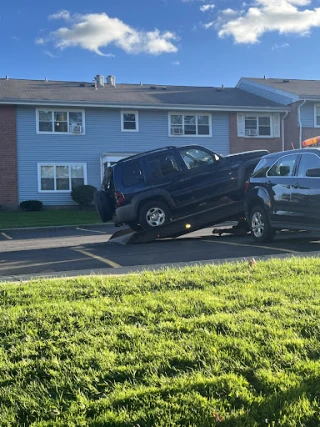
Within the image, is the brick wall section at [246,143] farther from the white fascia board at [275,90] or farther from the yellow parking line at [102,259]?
the yellow parking line at [102,259]

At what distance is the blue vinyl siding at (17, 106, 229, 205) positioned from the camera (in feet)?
81.7

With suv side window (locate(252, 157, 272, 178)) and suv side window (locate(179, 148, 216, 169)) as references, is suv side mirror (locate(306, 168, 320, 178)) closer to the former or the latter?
suv side window (locate(252, 157, 272, 178))

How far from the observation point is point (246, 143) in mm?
28172

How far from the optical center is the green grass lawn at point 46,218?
18.7 meters

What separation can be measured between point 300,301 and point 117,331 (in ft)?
6.09

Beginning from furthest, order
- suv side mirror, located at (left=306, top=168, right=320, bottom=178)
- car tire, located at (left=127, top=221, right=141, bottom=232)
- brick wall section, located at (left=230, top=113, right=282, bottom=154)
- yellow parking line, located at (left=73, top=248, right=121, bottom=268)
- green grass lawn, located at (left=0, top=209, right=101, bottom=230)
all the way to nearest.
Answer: brick wall section, located at (left=230, top=113, right=282, bottom=154), green grass lawn, located at (left=0, top=209, right=101, bottom=230), car tire, located at (left=127, top=221, right=141, bottom=232), suv side mirror, located at (left=306, top=168, right=320, bottom=178), yellow parking line, located at (left=73, top=248, right=121, bottom=268)

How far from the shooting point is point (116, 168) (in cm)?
1118

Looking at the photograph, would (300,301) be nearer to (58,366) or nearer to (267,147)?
(58,366)

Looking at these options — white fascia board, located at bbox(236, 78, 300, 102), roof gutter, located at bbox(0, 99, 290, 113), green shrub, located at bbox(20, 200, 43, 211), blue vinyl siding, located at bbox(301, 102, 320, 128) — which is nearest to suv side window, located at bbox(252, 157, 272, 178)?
green shrub, located at bbox(20, 200, 43, 211)

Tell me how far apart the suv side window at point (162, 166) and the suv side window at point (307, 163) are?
3190mm

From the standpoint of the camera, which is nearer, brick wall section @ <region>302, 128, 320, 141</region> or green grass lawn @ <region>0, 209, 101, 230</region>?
green grass lawn @ <region>0, 209, 101, 230</region>

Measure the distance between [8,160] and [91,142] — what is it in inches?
183

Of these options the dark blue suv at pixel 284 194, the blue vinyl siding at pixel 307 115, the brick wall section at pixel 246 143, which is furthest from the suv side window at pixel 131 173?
the blue vinyl siding at pixel 307 115

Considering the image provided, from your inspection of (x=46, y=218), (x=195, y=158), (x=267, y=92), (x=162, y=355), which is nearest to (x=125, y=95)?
(x=267, y=92)
